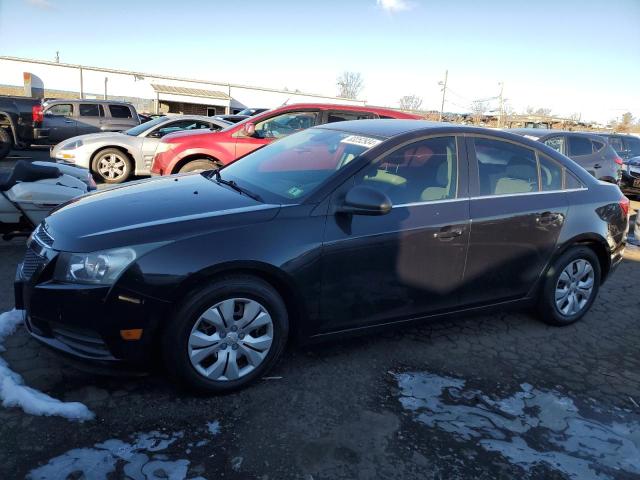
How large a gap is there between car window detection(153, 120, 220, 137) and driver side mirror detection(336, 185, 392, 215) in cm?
799

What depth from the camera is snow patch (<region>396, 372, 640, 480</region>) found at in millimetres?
2602

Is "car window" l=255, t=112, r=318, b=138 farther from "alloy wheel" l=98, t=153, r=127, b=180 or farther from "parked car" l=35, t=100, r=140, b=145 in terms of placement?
"parked car" l=35, t=100, r=140, b=145

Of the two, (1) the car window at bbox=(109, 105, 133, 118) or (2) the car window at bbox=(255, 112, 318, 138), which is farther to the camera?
(1) the car window at bbox=(109, 105, 133, 118)

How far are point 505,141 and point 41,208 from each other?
4.36 metres

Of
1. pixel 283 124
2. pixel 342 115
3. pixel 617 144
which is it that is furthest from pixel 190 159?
pixel 617 144

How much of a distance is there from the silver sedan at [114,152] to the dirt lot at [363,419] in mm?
6216

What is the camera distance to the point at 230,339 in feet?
9.41

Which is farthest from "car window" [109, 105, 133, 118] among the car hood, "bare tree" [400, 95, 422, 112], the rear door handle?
"bare tree" [400, 95, 422, 112]

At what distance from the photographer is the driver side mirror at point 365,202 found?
302cm

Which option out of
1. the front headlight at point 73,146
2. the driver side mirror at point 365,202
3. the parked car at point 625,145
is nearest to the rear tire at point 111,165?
the front headlight at point 73,146

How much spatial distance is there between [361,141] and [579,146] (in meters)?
8.13

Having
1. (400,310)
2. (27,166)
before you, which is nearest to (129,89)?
(27,166)

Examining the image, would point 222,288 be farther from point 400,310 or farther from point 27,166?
point 27,166

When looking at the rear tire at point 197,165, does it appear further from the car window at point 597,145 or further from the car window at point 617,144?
the car window at point 617,144
